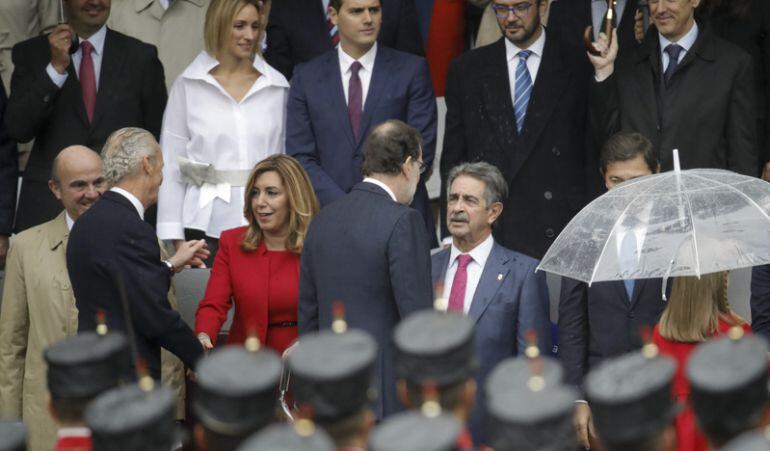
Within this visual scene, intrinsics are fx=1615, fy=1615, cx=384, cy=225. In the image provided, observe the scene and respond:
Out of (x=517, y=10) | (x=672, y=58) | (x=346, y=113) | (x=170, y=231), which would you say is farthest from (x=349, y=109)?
(x=672, y=58)

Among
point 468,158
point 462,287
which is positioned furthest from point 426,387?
point 468,158

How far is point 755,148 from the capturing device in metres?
8.36

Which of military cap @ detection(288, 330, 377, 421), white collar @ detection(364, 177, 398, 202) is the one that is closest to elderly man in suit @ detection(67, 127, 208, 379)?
white collar @ detection(364, 177, 398, 202)

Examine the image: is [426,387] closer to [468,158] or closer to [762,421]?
[762,421]

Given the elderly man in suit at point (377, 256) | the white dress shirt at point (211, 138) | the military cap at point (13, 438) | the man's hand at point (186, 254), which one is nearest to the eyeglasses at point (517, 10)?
the white dress shirt at point (211, 138)

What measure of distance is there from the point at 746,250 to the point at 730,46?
2.09 metres

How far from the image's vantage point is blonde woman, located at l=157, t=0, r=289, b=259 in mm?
8805

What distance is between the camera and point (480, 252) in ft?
25.4

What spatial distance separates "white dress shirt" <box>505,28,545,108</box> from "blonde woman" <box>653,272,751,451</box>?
2.39 metres

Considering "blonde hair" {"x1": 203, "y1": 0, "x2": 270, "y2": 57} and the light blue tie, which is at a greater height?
"blonde hair" {"x1": 203, "y1": 0, "x2": 270, "y2": 57}

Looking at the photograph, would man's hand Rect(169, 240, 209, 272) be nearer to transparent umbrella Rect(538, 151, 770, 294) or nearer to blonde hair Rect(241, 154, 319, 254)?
blonde hair Rect(241, 154, 319, 254)

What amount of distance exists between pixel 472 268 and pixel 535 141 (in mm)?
1292

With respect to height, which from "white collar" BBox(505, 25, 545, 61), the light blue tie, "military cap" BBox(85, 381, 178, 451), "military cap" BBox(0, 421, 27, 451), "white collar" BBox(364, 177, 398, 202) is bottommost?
"military cap" BBox(0, 421, 27, 451)

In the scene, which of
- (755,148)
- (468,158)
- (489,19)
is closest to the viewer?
(755,148)
